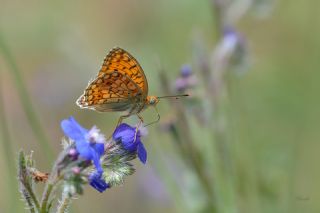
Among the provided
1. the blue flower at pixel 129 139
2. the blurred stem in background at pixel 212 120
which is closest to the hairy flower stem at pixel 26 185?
the blue flower at pixel 129 139

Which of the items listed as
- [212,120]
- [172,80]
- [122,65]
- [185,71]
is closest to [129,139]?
[122,65]

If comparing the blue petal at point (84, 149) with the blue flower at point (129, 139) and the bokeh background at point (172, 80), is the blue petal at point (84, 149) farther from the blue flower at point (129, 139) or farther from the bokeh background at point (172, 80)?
the bokeh background at point (172, 80)

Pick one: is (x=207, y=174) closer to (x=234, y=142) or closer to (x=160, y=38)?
(x=234, y=142)

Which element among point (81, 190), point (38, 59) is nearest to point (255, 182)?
point (81, 190)

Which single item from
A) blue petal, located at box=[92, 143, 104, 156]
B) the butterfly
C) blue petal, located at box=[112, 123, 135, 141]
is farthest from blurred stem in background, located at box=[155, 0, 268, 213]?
blue petal, located at box=[92, 143, 104, 156]

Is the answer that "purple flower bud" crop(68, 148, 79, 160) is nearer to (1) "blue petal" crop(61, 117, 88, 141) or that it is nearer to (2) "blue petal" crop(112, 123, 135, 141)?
(1) "blue petal" crop(61, 117, 88, 141)

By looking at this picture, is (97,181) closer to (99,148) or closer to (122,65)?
(99,148)
